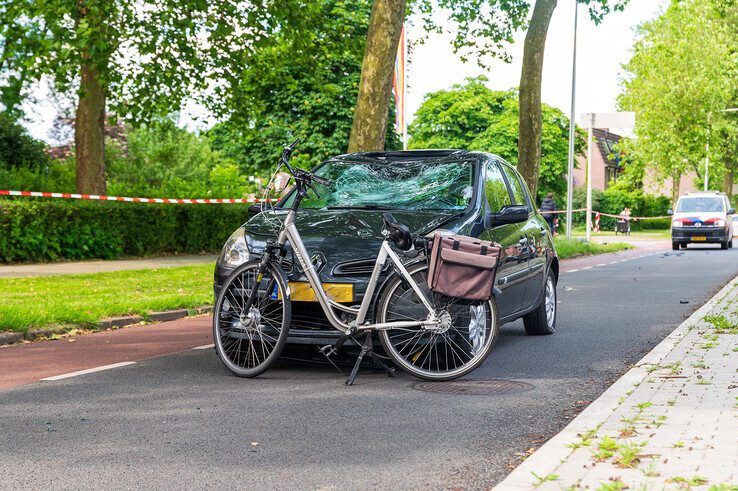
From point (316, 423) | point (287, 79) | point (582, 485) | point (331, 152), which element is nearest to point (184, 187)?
point (287, 79)

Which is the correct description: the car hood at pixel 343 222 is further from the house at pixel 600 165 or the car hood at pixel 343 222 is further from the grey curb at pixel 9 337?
the house at pixel 600 165

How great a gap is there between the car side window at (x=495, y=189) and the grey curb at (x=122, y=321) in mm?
4556

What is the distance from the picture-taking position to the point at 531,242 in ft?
30.0

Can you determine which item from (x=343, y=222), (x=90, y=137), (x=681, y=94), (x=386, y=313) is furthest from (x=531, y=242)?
(x=681, y=94)

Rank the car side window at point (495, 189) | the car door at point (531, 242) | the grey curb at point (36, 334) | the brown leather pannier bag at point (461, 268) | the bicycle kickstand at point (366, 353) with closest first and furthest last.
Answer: the brown leather pannier bag at point (461, 268)
the bicycle kickstand at point (366, 353)
the car side window at point (495, 189)
the car door at point (531, 242)
the grey curb at point (36, 334)

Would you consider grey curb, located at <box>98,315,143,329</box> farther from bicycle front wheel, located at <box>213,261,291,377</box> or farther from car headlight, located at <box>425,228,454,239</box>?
car headlight, located at <box>425,228,454,239</box>

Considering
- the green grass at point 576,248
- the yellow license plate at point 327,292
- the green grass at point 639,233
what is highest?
the yellow license plate at point 327,292

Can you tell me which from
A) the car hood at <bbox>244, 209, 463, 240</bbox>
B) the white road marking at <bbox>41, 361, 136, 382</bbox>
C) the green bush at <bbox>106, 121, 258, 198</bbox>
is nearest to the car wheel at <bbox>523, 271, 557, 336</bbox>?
the car hood at <bbox>244, 209, 463, 240</bbox>

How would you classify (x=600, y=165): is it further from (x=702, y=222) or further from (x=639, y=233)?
(x=702, y=222)

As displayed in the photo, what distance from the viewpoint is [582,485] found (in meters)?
4.21

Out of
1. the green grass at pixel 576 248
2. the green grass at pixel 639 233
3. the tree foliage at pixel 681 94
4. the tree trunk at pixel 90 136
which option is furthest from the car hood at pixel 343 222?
the tree foliage at pixel 681 94

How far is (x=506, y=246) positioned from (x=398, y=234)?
5.18ft

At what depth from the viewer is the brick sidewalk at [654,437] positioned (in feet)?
14.0

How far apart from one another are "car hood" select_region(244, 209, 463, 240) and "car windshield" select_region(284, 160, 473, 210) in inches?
9.4
